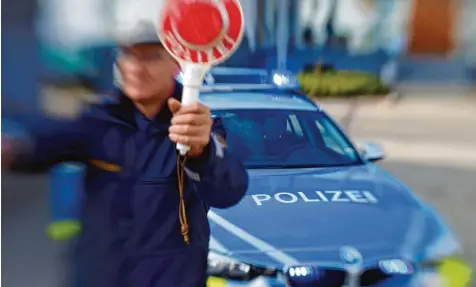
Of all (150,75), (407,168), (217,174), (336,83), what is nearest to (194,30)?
(150,75)

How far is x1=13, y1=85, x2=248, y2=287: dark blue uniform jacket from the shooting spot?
1135 mm

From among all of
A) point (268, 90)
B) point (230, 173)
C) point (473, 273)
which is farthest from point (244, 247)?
point (473, 273)

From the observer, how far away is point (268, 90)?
1718 millimetres

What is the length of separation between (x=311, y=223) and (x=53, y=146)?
708mm

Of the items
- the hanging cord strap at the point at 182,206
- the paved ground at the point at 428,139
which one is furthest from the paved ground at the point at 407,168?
the hanging cord strap at the point at 182,206

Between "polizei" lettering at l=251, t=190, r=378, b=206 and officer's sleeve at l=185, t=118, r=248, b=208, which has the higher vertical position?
officer's sleeve at l=185, t=118, r=248, b=208

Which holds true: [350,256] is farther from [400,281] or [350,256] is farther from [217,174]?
[217,174]

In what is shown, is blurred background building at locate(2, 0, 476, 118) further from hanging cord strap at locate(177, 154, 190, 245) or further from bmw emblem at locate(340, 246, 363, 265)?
bmw emblem at locate(340, 246, 363, 265)

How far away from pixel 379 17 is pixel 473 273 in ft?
2.56

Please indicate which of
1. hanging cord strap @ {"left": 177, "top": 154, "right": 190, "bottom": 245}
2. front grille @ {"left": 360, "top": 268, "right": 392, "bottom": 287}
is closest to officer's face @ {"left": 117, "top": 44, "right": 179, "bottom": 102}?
hanging cord strap @ {"left": 177, "top": 154, "right": 190, "bottom": 245}

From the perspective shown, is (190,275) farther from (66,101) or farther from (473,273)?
(473,273)

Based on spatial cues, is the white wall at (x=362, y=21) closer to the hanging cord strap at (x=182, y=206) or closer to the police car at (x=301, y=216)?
the police car at (x=301, y=216)

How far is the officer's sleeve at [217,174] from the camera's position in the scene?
1080mm

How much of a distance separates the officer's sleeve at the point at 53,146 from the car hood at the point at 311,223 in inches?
17.9
